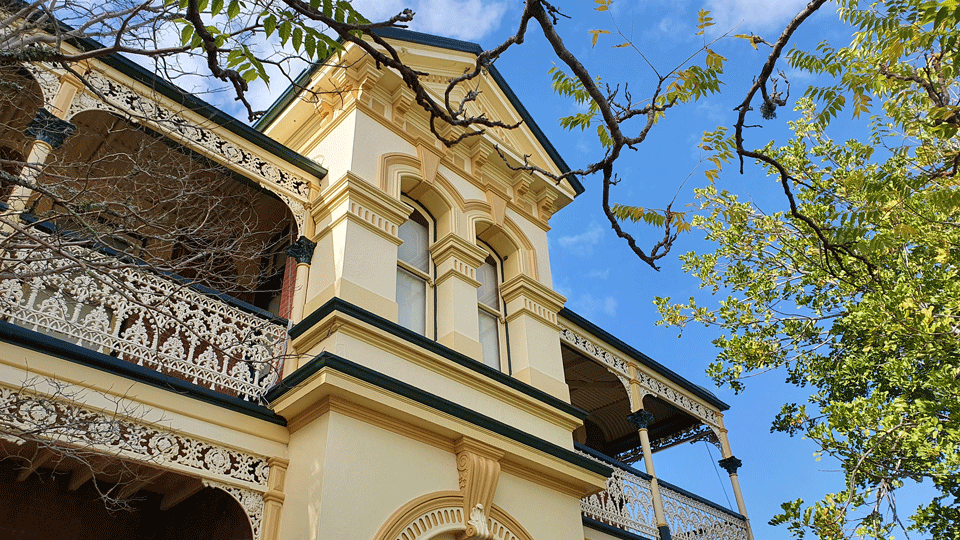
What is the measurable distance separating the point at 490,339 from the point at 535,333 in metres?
0.62

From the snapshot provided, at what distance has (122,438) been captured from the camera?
5508 mm

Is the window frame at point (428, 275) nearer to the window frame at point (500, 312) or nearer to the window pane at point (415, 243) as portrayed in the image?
the window pane at point (415, 243)

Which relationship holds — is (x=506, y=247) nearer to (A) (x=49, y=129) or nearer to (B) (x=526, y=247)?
(B) (x=526, y=247)

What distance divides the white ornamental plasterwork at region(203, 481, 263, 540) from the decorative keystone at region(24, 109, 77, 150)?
3.18 meters

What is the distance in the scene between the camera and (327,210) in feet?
26.1

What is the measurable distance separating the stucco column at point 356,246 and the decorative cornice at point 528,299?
197 centimetres

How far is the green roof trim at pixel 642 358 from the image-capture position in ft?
35.3

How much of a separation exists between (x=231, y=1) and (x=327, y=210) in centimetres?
399

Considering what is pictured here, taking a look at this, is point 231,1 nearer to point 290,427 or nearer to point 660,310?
point 290,427

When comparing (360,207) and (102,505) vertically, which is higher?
(360,207)

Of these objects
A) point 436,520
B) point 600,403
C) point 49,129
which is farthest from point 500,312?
point 600,403

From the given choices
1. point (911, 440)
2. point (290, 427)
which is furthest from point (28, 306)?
point (911, 440)

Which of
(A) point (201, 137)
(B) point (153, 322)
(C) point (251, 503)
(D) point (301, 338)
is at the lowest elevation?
(C) point (251, 503)

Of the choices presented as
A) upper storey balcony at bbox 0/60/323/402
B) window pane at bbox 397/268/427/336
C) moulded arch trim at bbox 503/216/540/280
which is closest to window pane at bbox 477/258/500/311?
moulded arch trim at bbox 503/216/540/280
